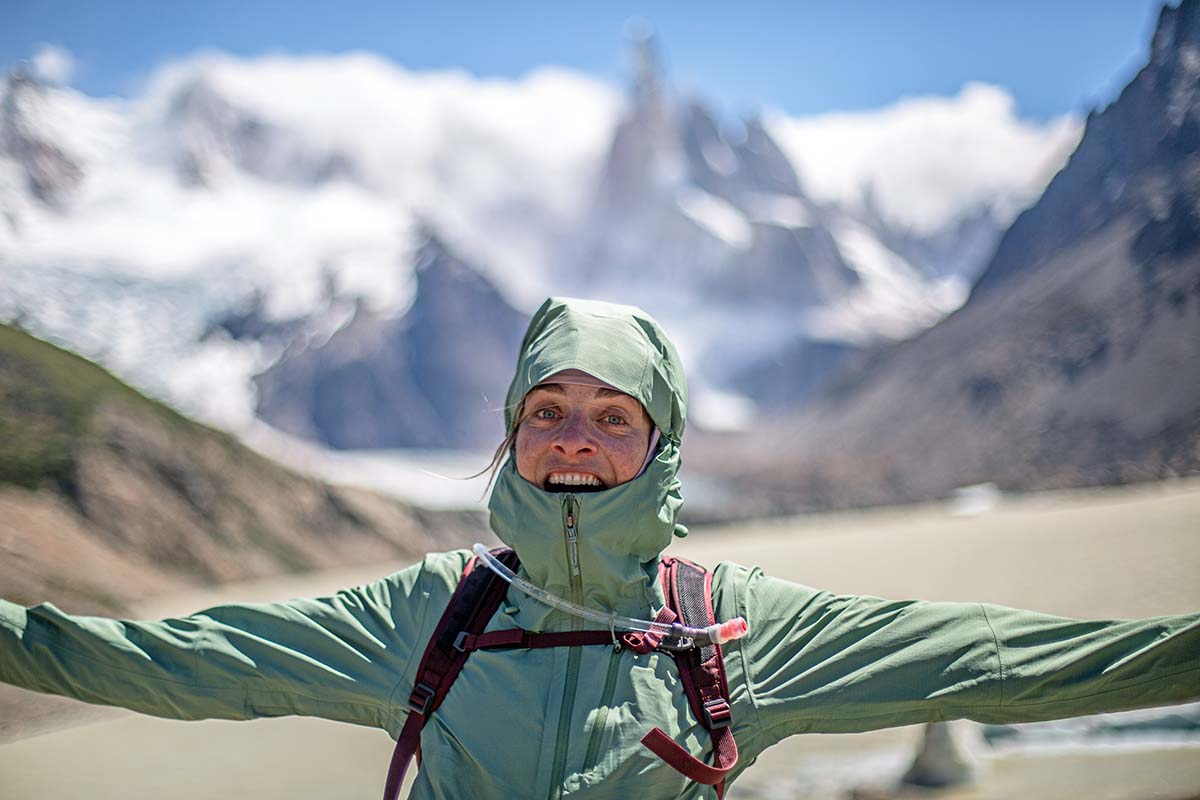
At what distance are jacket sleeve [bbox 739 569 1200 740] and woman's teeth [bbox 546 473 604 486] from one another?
35 cm

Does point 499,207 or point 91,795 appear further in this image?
point 499,207

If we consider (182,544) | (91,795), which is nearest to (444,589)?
(91,795)

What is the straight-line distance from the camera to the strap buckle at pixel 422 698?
5.97 feet

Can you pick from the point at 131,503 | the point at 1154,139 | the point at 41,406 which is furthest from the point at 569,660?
the point at 131,503

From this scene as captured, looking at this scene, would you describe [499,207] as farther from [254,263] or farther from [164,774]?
[164,774]

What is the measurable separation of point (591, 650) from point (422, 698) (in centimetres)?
31

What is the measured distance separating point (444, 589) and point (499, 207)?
8265 centimetres

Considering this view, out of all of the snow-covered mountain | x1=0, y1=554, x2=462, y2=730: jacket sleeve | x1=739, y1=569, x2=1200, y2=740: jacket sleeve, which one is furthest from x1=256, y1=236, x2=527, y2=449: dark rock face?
x1=739, y1=569, x2=1200, y2=740: jacket sleeve

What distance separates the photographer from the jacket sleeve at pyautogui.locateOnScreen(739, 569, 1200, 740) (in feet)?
5.42

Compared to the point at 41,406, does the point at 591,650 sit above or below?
below

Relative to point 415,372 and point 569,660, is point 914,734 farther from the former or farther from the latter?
point 415,372

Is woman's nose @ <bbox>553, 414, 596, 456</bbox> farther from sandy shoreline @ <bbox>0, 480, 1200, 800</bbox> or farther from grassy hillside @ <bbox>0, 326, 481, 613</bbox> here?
grassy hillside @ <bbox>0, 326, 481, 613</bbox>

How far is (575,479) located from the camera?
1.85 metres

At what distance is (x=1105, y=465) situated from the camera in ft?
56.3
